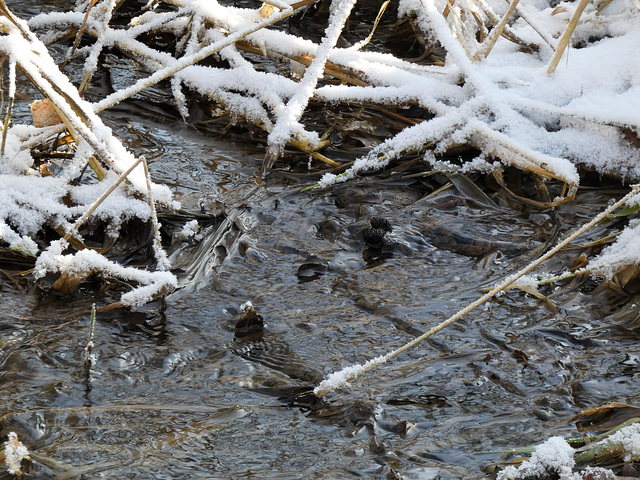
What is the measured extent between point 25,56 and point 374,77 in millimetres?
1463

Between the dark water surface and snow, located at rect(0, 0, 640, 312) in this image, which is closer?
the dark water surface

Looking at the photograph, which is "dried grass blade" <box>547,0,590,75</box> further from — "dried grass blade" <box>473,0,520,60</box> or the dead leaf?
the dead leaf

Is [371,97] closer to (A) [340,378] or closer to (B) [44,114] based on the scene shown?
(B) [44,114]

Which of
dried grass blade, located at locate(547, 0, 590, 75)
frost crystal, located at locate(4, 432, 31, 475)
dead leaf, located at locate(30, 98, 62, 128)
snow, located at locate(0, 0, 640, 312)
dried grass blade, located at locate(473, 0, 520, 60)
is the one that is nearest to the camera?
frost crystal, located at locate(4, 432, 31, 475)

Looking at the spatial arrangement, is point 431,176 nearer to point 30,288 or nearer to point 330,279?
point 330,279

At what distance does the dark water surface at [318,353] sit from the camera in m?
1.44

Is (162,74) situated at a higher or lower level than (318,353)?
higher

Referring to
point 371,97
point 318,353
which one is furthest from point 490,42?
point 318,353

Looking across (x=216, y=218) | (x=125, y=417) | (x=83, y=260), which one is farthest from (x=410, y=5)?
(x=125, y=417)

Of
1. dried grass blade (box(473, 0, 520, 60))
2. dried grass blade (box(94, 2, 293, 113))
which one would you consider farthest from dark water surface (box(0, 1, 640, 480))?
dried grass blade (box(473, 0, 520, 60))

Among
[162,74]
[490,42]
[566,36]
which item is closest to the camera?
[162,74]

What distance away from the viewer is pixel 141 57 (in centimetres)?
321

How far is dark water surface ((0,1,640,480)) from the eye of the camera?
144cm

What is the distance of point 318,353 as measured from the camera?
70.7 inches
